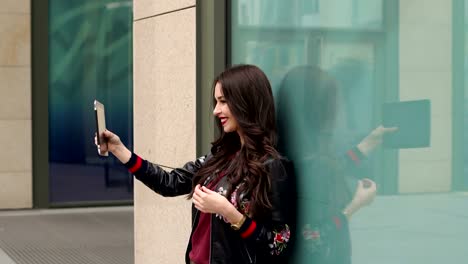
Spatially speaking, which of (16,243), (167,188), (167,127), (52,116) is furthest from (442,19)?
(52,116)

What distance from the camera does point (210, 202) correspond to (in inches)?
147

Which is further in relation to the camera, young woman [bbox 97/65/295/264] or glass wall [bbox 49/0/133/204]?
glass wall [bbox 49/0/133/204]

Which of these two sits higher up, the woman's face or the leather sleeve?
the woman's face

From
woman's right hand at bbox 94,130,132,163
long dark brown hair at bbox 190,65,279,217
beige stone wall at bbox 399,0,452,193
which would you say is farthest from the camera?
woman's right hand at bbox 94,130,132,163

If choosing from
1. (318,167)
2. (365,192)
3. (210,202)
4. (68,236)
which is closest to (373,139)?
(365,192)

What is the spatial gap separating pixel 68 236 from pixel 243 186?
7553mm

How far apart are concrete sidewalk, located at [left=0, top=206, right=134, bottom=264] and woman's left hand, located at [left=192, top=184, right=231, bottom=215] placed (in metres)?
5.65

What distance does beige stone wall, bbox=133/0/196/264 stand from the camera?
231 inches

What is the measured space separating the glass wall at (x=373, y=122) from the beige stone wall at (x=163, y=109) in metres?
1.17

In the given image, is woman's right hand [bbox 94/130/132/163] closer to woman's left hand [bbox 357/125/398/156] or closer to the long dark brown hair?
the long dark brown hair

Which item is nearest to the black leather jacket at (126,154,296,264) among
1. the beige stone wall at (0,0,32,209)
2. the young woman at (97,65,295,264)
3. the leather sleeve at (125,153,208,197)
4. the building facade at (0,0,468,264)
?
the young woman at (97,65,295,264)

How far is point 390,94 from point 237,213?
740mm

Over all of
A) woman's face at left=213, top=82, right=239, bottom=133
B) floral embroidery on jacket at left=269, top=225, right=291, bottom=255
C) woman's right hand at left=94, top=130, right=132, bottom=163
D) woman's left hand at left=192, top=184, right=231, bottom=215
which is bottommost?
floral embroidery on jacket at left=269, top=225, right=291, bottom=255

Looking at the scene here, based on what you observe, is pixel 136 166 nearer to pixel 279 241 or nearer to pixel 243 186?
pixel 243 186
